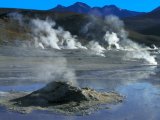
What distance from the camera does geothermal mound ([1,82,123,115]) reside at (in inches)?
580

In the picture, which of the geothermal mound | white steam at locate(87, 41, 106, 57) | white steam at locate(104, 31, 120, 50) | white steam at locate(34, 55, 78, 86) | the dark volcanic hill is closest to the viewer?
the geothermal mound

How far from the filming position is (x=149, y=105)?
15852mm

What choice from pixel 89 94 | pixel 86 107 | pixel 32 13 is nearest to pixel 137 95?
pixel 89 94

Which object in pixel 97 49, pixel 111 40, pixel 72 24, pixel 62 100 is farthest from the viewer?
pixel 72 24

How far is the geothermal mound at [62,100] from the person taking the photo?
1474 cm

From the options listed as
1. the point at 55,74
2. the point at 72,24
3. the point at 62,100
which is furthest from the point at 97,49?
Result: the point at 62,100

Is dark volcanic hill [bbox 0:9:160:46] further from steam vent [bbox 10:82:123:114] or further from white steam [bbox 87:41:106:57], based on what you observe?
steam vent [bbox 10:82:123:114]

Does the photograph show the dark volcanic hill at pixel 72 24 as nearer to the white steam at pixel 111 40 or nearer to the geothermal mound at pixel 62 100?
the white steam at pixel 111 40

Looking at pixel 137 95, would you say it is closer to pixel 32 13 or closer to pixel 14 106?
pixel 14 106

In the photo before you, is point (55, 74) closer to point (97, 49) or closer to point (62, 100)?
point (62, 100)

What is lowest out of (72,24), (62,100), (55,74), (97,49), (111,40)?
(62,100)

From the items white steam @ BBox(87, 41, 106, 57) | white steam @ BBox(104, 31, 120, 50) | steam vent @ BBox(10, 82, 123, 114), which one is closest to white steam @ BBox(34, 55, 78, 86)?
steam vent @ BBox(10, 82, 123, 114)

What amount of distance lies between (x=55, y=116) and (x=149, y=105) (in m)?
3.83

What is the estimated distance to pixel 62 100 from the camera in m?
15.6
